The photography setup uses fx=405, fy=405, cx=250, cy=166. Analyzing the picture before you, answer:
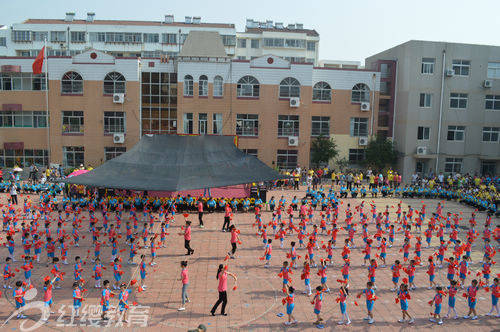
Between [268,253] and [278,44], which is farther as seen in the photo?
[278,44]

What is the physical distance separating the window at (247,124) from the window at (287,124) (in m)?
2.17

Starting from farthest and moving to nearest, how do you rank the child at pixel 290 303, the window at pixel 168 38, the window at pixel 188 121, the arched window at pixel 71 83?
1. the window at pixel 168 38
2. the window at pixel 188 121
3. the arched window at pixel 71 83
4. the child at pixel 290 303

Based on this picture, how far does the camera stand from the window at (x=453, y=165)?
3847 cm

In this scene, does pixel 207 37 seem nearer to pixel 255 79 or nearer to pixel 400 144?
pixel 255 79

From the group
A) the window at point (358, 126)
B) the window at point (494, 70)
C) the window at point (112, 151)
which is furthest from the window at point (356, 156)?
the window at point (112, 151)

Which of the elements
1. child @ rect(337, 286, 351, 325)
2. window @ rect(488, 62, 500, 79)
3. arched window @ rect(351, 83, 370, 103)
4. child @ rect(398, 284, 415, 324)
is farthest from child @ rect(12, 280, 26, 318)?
window @ rect(488, 62, 500, 79)

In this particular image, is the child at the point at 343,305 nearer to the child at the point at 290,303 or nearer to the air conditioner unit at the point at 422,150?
the child at the point at 290,303

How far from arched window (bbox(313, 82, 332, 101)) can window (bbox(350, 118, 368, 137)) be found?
134 inches

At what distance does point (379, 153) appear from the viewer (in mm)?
37375

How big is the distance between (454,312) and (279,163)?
27.0 metres

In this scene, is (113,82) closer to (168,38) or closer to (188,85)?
(188,85)

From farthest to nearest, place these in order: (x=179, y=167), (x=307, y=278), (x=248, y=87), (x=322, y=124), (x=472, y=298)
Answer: (x=322, y=124)
(x=248, y=87)
(x=179, y=167)
(x=307, y=278)
(x=472, y=298)

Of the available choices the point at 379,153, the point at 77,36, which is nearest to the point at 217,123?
the point at 379,153

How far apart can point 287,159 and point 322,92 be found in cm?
731
